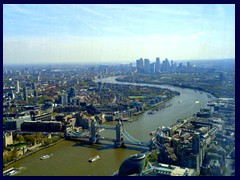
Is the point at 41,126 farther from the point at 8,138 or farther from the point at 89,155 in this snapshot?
the point at 89,155

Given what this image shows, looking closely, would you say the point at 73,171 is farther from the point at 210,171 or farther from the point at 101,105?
the point at 101,105

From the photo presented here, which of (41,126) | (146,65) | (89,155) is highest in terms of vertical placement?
(146,65)

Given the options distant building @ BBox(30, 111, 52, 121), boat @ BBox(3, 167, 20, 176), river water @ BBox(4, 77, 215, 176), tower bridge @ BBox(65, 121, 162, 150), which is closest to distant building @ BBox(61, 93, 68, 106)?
distant building @ BBox(30, 111, 52, 121)

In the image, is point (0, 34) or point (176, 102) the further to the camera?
point (176, 102)

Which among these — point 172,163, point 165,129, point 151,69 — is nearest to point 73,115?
point 165,129

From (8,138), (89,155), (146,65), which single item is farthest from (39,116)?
(146,65)

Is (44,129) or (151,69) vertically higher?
(151,69)
